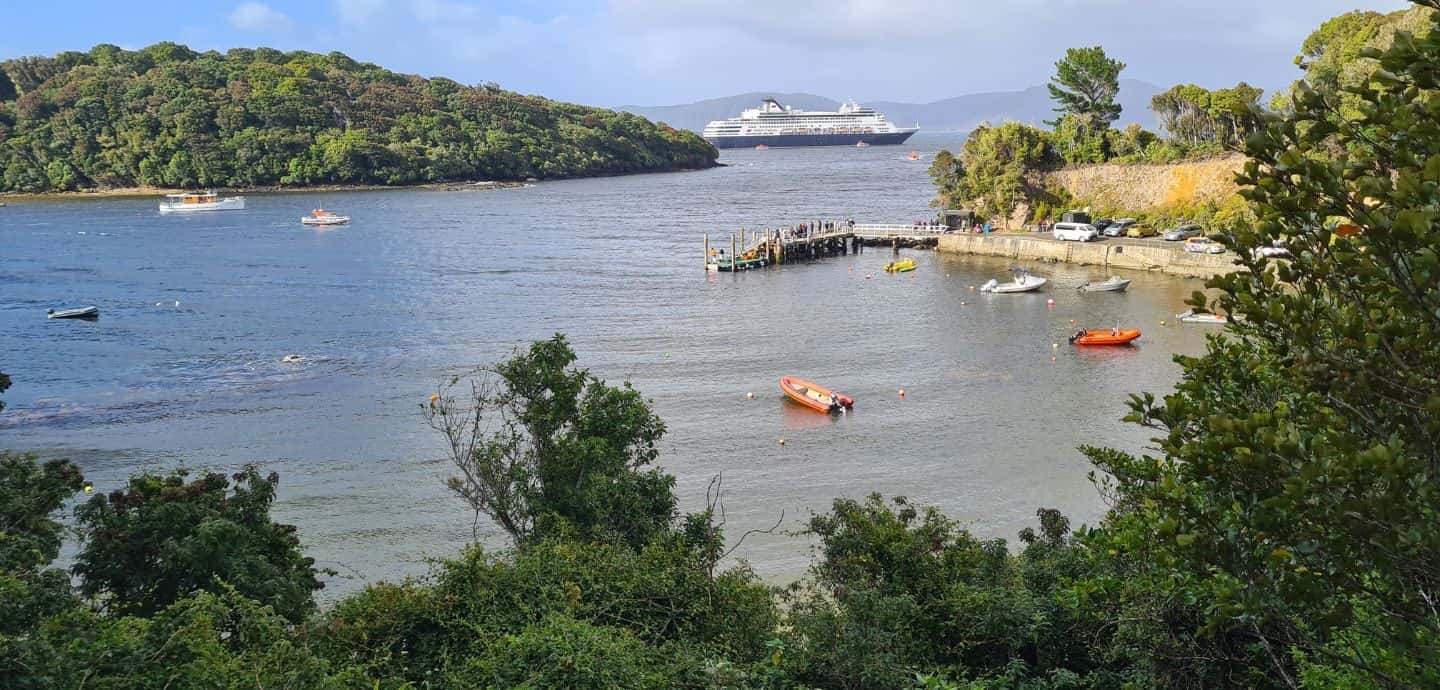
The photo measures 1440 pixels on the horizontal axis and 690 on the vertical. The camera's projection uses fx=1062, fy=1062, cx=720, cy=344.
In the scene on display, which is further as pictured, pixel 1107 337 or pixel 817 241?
pixel 817 241

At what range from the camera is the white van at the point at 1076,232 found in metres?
51.5

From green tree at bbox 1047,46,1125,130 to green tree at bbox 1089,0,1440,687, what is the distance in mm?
61668

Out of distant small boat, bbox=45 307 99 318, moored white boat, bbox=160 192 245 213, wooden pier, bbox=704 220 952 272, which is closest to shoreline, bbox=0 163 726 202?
moored white boat, bbox=160 192 245 213

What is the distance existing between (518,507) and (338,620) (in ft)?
12.7

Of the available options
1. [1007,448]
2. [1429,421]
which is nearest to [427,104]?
[1007,448]

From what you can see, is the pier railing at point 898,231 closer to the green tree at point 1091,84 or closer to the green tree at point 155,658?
Result: the green tree at point 1091,84

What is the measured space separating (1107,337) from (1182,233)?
2011cm

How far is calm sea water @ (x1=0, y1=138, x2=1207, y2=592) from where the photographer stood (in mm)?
21531

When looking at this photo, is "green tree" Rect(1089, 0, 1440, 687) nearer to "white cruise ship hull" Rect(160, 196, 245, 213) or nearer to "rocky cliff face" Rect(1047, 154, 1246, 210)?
"rocky cliff face" Rect(1047, 154, 1246, 210)

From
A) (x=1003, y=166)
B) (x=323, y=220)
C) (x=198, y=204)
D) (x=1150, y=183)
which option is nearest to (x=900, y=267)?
(x=1003, y=166)

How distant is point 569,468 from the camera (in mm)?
14984

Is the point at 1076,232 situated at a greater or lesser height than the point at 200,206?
lesser

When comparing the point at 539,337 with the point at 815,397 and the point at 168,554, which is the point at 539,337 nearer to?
the point at 815,397

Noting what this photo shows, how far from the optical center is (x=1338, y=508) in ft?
14.4
